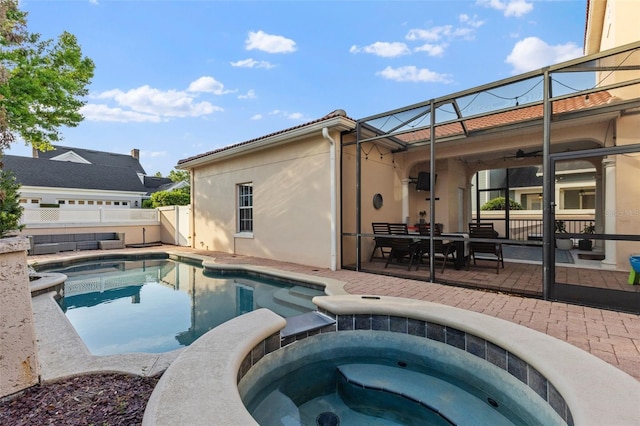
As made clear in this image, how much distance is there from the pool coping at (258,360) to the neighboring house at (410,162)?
305cm

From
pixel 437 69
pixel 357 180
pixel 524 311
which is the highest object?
pixel 437 69

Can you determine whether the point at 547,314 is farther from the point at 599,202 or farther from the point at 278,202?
the point at 278,202

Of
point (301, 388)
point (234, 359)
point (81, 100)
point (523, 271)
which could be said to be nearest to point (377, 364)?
point (301, 388)

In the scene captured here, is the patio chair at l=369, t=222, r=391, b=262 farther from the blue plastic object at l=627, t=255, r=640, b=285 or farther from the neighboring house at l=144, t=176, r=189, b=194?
the neighboring house at l=144, t=176, r=189, b=194

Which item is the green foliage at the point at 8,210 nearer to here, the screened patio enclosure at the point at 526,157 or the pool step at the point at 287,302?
the pool step at the point at 287,302

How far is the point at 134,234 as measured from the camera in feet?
45.2

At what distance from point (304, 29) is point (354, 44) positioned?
79.4 inches

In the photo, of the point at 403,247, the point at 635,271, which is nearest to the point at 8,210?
the point at 403,247

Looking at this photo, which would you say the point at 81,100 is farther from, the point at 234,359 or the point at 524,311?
the point at 524,311

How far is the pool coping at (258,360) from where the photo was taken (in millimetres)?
1734

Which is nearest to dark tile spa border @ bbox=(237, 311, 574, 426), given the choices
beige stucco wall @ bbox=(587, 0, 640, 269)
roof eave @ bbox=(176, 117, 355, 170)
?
roof eave @ bbox=(176, 117, 355, 170)

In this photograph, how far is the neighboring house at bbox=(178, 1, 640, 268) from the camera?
18.4 feet

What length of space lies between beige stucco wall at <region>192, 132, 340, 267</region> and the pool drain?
15.7ft

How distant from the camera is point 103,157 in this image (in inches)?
1128
